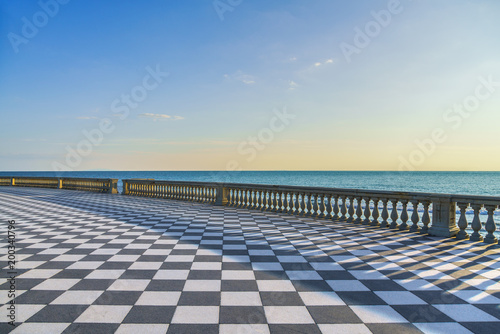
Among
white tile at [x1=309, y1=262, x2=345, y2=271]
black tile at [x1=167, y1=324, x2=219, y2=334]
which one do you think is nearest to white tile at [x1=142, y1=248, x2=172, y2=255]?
white tile at [x1=309, y1=262, x2=345, y2=271]

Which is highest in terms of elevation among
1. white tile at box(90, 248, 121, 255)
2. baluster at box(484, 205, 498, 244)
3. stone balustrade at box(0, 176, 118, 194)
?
stone balustrade at box(0, 176, 118, 194)

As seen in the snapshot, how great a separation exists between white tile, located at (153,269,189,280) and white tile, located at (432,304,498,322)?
114 inches

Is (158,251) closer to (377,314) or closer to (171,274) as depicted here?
(171,274)

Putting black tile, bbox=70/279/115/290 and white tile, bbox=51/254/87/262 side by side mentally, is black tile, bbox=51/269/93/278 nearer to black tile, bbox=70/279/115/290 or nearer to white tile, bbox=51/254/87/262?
black tile, bbox=70/279/115/290

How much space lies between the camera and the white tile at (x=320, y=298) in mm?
3322

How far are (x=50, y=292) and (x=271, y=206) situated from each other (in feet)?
26.1

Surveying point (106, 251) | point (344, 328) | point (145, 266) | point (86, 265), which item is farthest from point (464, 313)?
point (106, 251)

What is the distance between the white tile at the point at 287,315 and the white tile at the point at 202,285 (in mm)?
794

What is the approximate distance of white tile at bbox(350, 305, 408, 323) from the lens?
2.96 meters

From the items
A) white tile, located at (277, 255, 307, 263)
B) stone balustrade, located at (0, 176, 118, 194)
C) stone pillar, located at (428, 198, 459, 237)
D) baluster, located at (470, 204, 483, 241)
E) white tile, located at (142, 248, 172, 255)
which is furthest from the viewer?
stone balustrade, located at (0, 176, 118, 194)

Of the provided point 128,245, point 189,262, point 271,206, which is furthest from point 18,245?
point 271,206

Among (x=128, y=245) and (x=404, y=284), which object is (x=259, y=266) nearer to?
(x=404, y=284)

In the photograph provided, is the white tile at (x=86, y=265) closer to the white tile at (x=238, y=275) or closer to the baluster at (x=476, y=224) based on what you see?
the white tile at (x=238, y=275)

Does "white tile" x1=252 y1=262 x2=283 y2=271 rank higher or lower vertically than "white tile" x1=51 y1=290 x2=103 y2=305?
higher
